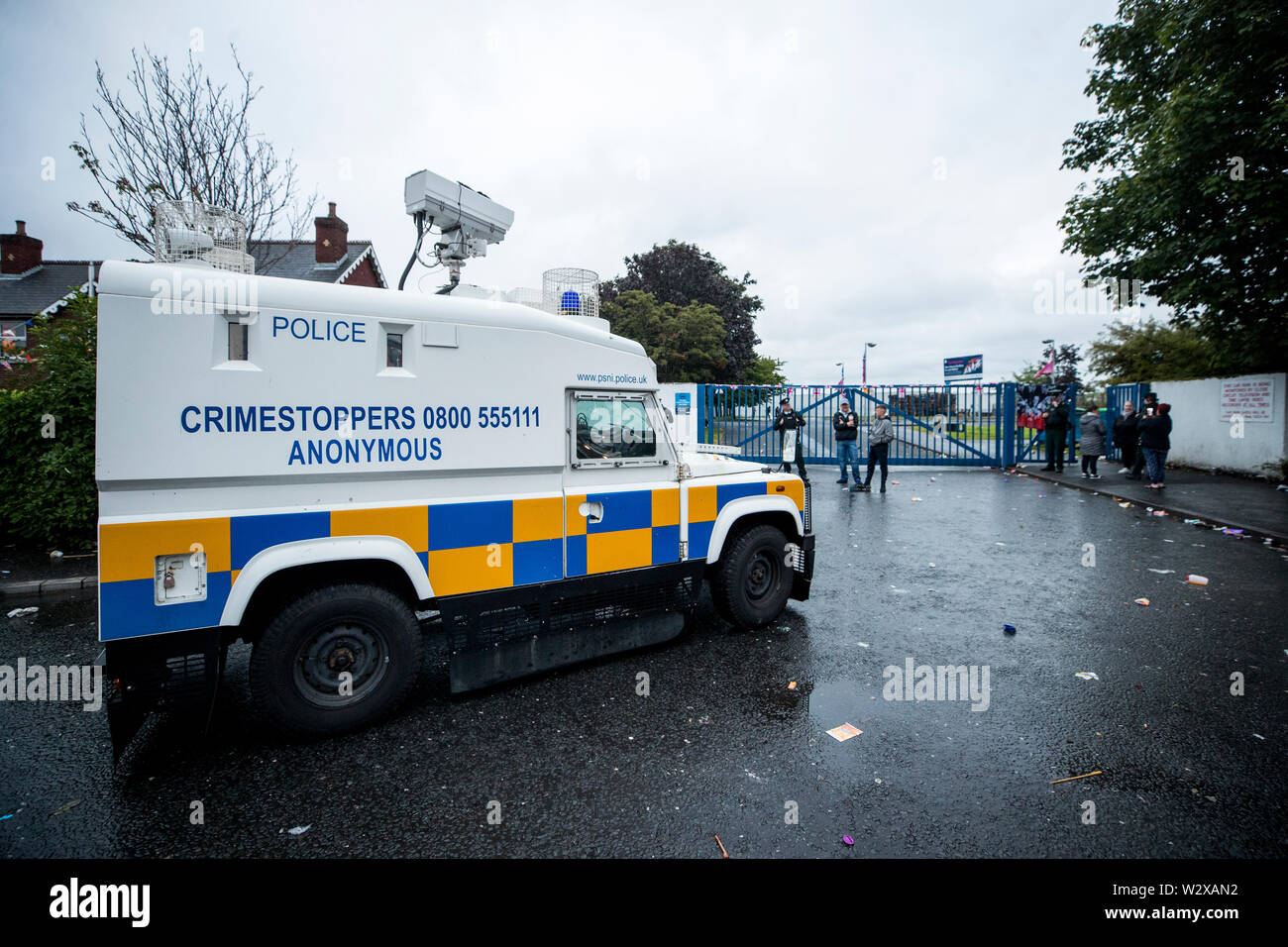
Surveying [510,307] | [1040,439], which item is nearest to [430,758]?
[510,307]

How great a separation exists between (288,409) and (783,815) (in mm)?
3192

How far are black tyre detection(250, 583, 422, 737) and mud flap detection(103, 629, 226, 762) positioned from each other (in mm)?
217

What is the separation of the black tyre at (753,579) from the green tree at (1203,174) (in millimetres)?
11786

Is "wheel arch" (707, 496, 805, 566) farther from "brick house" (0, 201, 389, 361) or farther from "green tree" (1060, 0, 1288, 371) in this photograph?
"brick house" (0, 201, 389, 361)

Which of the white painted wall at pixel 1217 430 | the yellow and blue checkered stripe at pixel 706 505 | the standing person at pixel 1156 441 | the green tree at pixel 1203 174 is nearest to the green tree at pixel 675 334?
the green tree at pixel 1203 174

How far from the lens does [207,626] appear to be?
309 centimetres

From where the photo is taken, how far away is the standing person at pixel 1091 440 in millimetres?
14477

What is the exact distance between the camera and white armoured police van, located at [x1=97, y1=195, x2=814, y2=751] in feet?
9.78

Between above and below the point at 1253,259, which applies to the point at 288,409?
below

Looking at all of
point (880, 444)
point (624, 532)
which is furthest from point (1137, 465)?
point (624, 532)

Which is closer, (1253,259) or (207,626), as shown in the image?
(207,626)

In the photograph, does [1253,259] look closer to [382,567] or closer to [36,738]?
[382,567]

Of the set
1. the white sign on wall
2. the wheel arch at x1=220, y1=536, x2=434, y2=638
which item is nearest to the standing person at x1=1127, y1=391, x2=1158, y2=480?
the white sign on wall

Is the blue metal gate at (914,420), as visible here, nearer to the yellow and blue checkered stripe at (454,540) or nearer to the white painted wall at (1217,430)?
the white painted wall at (1217,430)
